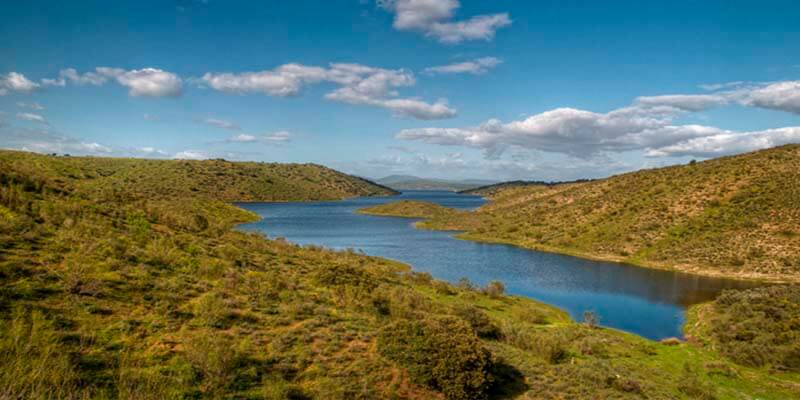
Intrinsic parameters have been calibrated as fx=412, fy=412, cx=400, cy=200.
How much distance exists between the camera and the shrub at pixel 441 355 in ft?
43.8

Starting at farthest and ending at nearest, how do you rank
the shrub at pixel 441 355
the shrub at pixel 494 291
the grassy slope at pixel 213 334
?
the shrub at pixel 494 291, the shrub at pixel 441 355, the grassy slope at pixel 213 334

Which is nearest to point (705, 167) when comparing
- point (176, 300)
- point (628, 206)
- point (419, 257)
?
point (628, 206)

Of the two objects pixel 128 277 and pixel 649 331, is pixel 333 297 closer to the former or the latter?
pixel 128 277

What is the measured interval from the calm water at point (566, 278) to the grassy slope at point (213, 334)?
10184 mm

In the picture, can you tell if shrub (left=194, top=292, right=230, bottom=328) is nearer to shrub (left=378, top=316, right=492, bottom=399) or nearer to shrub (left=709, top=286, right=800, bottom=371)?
shrub (left=378, top=316, right=492, bottom=399)

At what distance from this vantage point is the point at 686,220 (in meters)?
69.2

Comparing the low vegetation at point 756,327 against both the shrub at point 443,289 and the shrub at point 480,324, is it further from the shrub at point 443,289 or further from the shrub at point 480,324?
the shrub at point 443,289

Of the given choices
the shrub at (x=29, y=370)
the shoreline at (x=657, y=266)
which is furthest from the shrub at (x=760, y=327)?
the shrub at (x=29, y=370)

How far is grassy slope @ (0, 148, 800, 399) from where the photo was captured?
9.95 metres

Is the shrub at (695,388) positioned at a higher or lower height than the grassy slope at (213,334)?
lower

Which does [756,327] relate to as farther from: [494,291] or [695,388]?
[494,291]

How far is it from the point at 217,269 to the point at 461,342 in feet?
41.8

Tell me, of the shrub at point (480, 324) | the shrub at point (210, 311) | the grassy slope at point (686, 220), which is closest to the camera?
the shrub at point (210, 311)

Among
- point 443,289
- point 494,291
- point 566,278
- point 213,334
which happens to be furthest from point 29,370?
point 566,278
